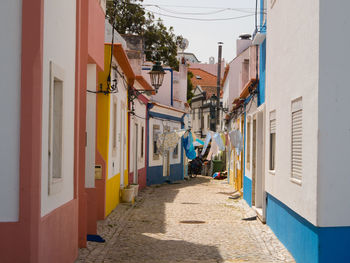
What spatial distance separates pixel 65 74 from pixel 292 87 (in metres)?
3.66

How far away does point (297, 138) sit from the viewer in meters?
8.53

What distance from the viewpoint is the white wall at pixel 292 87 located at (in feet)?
23.6

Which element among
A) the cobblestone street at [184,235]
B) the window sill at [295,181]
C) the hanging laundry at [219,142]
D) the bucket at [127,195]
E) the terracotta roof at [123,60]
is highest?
the terracotta roof at [123,60]

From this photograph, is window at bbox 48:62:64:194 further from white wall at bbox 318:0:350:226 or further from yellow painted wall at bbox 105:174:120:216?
yellow painted wall at bbox 105:174:120:216

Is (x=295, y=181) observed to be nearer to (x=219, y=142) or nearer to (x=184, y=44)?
(x=219, y=142)

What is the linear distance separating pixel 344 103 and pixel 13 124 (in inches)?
158

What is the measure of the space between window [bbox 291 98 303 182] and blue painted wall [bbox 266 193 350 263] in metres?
0.68

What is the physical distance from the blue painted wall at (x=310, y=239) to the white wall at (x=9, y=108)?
372 centimetres

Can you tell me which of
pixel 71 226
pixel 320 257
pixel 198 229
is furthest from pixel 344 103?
pixel 198 229

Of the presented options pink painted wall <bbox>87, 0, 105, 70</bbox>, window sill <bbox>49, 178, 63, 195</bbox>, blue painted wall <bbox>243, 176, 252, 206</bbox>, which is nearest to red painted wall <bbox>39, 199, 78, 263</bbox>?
window sill <bbox>49, 178, 63, 195</bbox>

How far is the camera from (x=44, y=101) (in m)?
6.39

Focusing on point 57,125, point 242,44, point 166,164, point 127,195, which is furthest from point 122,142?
point 242,44

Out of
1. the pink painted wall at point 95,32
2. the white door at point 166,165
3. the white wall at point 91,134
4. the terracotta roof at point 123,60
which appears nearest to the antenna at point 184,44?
the white door at point 166,165

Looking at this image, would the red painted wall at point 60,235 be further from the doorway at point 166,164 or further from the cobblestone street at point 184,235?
the doorway at point 166,164
